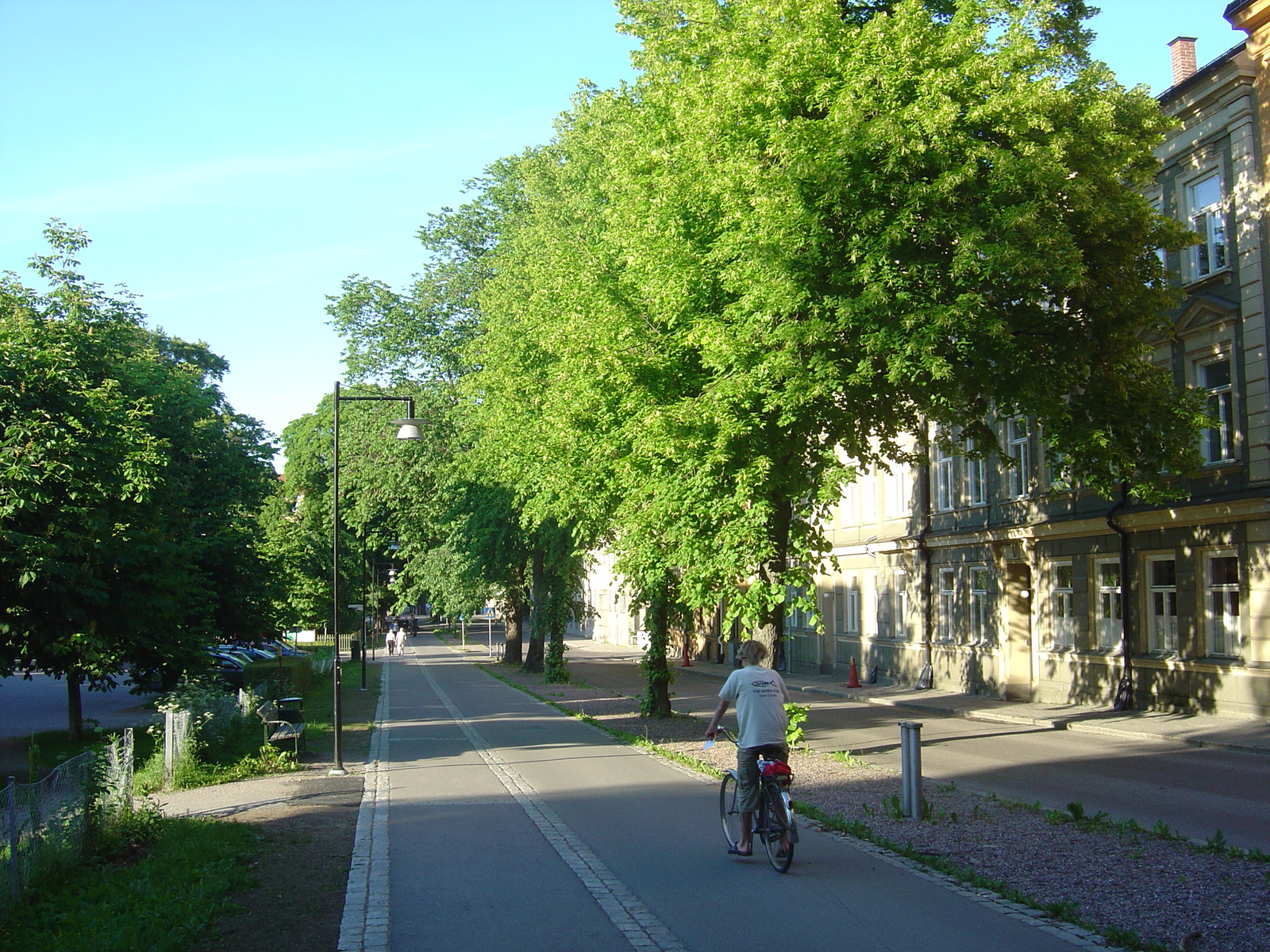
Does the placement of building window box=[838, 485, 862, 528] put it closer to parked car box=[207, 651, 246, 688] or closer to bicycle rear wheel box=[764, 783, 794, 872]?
parked car box=[207, 651, 246, 688]

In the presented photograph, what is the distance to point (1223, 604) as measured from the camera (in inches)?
846

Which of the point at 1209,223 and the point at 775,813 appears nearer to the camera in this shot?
the point at 775,813

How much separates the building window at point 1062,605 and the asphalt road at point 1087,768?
3.98m

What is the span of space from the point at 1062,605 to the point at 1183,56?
45.1ft

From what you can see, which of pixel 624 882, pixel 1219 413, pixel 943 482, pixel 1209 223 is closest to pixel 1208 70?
pixel 1209 223

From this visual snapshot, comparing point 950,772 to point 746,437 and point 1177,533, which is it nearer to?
point 746,437

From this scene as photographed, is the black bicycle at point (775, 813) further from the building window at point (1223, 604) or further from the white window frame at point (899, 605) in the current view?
the white window frame at point (899, 605)

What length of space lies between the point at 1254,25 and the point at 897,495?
1788 centimetres

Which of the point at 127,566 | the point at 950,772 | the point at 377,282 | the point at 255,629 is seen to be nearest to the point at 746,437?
the point at 950,772

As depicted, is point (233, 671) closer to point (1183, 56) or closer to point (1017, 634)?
point (1017, 634)

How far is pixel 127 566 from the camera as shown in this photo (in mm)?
15633

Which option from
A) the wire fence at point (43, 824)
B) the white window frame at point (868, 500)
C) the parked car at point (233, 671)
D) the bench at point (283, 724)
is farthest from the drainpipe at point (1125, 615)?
the parked car at point (233, 671)

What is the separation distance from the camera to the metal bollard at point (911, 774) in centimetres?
1089

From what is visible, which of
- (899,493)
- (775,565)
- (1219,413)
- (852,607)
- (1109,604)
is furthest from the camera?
(852,607)
